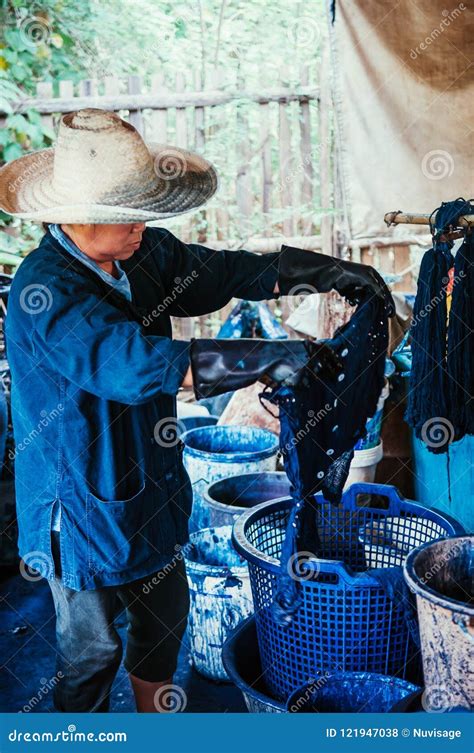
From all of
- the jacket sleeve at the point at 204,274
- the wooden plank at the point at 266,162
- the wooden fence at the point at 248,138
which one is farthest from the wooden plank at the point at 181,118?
the jacket sleeve at the point at 204,274

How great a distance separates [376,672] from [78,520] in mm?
1043

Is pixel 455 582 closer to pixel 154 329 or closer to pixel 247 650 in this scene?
pixel 247 650

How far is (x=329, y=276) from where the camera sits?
88.7 inches

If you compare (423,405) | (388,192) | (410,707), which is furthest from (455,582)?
(388,192)

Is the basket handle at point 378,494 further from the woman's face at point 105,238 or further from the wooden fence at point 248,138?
the wooden fence at point 248,138

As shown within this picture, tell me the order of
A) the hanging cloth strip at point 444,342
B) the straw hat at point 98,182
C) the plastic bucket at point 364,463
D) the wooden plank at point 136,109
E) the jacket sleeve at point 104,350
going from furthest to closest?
the wooden plank at point 136,109 < the plastic bucket at point 364,463 < the hanging cloth strip at point 444,342 < the straw hat at point 98,182 < the jacket sleeve at point 104,350

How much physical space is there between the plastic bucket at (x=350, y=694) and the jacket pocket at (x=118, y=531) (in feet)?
2.04

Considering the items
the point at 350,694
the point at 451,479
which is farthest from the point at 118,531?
the point at 451,479

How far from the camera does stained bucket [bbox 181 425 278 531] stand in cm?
382

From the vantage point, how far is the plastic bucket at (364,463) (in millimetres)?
3932

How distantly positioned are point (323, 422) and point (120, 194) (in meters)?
0.84

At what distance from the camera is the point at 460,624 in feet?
5.86

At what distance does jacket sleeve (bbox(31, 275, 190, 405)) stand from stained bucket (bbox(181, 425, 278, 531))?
6.77ft

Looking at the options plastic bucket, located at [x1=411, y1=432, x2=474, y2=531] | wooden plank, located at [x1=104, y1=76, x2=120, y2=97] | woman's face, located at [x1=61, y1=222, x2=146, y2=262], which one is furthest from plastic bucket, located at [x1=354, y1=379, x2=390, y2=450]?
wooden plank, located at [x1=104, y1=76, x2=120, y2=97]
